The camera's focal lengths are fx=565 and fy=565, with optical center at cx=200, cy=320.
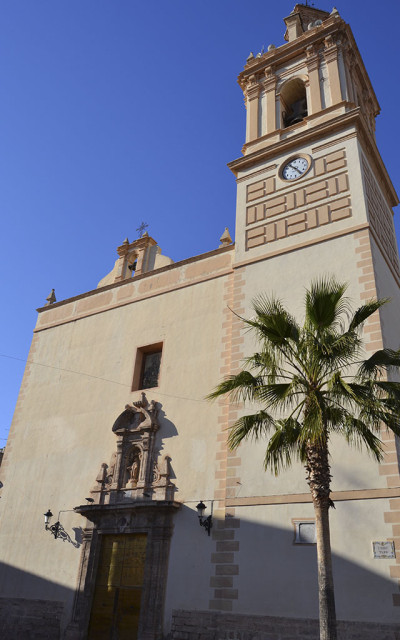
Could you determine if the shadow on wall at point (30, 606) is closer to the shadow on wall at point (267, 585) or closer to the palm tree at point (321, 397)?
the shadow on wall at point (267, 585)

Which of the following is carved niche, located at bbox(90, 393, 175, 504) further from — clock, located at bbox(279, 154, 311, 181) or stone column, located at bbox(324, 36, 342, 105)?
stone column, located at bbox(324, 36, 342, 105)

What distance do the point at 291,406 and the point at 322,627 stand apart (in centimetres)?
473

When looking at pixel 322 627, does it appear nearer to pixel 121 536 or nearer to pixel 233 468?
pixel 233 468

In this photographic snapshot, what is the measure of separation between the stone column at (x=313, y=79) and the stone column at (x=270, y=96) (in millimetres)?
1172

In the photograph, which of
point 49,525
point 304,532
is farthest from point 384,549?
point 49,525

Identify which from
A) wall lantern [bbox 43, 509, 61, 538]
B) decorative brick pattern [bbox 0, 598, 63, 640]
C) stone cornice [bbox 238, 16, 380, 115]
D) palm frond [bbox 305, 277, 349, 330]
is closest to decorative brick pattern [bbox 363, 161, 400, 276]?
stone cornice [bbox 238, 16, 380, 115]

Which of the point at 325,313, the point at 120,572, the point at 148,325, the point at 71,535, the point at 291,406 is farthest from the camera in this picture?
the point at 148,325

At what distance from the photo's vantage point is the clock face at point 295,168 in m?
15.2

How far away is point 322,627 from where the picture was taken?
7.40 m

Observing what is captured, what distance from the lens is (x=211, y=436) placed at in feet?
42.1

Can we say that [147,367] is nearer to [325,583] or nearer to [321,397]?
[321,397]

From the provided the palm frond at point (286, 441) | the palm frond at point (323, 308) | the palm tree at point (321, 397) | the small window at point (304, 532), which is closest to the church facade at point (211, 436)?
the small window at point (304, 532)

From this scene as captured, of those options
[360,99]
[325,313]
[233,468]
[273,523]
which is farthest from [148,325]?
[360,99]

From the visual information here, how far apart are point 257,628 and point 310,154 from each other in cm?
1145
